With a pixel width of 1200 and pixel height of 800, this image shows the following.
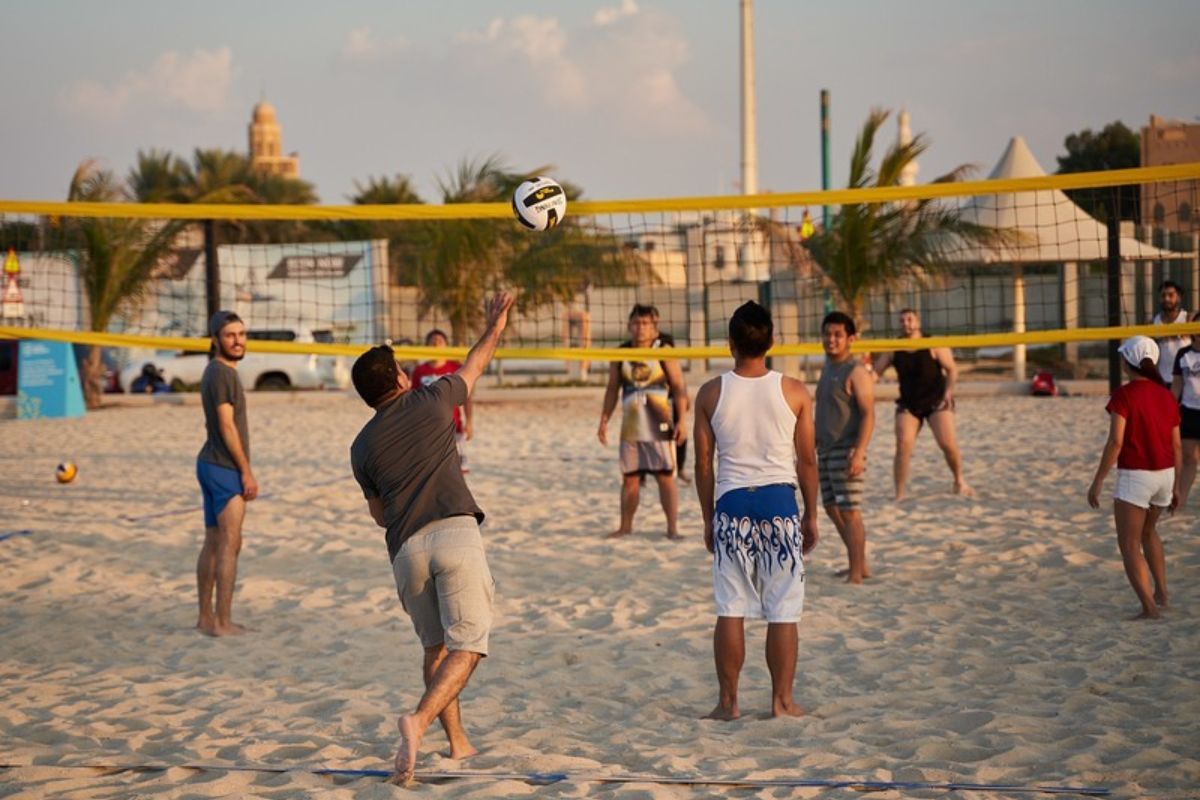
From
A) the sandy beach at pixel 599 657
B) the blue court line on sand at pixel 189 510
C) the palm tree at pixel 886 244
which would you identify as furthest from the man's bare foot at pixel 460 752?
the palm tree at pixel 886 244

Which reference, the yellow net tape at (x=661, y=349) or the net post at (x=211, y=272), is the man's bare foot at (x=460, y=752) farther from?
the net post at (x=211, y=272)

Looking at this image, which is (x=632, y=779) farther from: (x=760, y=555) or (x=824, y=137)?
(x=824, y=137)

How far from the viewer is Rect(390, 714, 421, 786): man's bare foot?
14.3ft

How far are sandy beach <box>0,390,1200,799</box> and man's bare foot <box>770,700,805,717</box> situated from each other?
0.18ft

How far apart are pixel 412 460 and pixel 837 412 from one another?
3399mm

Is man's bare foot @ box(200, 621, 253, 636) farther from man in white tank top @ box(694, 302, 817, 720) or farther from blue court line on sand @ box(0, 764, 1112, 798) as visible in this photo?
man in white tank top @ box(694, 302, 817, 720)

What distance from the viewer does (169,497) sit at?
1158 centimetres

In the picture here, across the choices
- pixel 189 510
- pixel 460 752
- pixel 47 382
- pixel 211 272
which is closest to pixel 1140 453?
pixel 460 752

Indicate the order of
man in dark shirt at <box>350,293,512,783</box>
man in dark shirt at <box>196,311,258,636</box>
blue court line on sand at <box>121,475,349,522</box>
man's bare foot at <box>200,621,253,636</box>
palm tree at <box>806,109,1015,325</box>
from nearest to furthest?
man in dark shirt at <box>350,293,512,783</box>, man in dark shirt at <box>196,311,258,636</box>, man's bare foot at <box>200,621,253,636</box>, blue court line on sand at <box>121,475,349,522</box>, palm tree at <box>806,109,1015,325</box>

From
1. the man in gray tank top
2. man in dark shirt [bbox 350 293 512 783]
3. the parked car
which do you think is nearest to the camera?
man in dark shirt [bbox 350 293 512 783]

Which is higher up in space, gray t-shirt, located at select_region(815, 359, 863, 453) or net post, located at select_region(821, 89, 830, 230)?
net post, located at select_region(821, 89, 830, 230)

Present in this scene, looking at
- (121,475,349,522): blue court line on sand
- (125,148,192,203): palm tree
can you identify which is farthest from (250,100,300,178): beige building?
(121,475,349,522): blue court line on sand

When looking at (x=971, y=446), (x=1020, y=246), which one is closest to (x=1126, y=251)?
(x=1020, y=246)

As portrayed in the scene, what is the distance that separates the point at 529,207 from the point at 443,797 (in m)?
3.01
